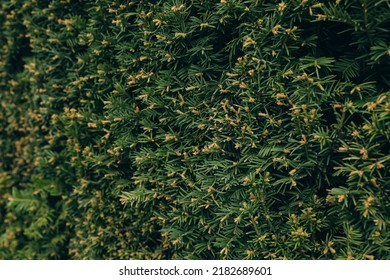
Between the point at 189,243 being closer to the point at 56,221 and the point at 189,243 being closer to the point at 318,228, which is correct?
the point at 318,228

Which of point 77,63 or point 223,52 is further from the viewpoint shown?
point 77,63

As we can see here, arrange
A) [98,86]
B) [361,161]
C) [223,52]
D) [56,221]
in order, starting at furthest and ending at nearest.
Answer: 1. [56,221]
2. [98,86]
3. [223,52]
4. [361,161]

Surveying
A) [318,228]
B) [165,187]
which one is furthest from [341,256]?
[165,187]

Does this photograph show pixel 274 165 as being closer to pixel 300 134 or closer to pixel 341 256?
pixel 300 134

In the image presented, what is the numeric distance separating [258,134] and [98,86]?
1364 millimetres

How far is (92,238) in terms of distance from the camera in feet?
12.9

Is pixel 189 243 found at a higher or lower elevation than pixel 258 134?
lower

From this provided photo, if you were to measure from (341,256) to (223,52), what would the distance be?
4.56 feet

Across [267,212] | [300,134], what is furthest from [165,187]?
[300,134]

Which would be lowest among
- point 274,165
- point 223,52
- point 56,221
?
point 56,221

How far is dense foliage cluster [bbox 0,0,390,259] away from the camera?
2.79 m

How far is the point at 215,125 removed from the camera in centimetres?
315

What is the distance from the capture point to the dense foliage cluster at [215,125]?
2.79 m

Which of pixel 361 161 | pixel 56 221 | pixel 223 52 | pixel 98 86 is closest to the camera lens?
pixel 361 161
